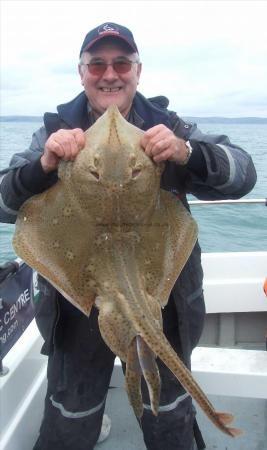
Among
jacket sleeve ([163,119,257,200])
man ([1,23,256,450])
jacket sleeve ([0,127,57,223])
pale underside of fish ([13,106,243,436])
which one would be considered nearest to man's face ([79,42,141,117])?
man ([1,23,256,450])

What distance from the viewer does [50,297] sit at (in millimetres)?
2770

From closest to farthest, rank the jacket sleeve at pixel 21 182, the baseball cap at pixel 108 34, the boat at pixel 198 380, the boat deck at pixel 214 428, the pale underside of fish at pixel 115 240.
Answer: the pale underside of fish at pixel 115 240 < the jacket sleeve at pixel 21 182 < the baseball cap at pixel 108 34 < the boat at pixel 198 380 < the boat deck at pixel 214 428

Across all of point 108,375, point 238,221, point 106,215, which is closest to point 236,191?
point 106,215

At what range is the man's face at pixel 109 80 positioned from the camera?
2.73 meters

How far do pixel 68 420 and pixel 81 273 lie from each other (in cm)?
133

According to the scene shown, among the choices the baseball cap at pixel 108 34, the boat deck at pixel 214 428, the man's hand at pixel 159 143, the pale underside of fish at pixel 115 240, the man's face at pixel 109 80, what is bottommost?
the boat deck at pixel 214 428

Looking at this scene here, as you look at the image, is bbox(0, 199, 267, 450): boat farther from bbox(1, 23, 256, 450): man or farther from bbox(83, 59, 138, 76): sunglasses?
bbox(83, 59, 138, 76): sunglasses

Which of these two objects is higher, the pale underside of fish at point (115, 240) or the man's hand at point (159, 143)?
the man's hand at point (159, 143)

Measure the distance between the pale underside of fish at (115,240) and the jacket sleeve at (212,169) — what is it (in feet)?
0.90

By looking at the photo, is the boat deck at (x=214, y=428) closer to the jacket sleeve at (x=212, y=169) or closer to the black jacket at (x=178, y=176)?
the black jacket at (x=178, y=176)

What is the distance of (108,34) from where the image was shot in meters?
2.70

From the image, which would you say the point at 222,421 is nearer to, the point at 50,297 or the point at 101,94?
the point at 50,297

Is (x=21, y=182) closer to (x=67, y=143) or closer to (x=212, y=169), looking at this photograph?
(x=67, y=143)


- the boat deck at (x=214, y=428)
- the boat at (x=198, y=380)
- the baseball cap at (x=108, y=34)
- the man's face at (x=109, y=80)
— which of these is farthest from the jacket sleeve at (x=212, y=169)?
the boat deck at (x=214, y=428)
